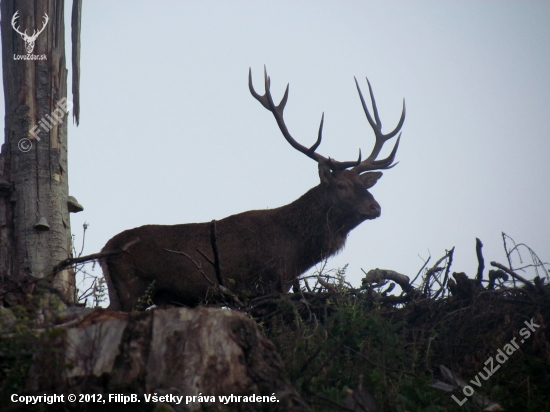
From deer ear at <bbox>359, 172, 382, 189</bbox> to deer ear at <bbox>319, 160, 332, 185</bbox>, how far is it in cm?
64

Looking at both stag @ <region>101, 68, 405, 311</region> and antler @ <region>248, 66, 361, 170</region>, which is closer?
stag @ <region>101, 68, 405, 311</region>

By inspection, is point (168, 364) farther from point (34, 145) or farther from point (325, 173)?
point (325, 173)

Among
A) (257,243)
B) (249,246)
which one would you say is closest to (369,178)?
(257,243)

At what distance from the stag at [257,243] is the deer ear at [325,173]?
0.01 metres

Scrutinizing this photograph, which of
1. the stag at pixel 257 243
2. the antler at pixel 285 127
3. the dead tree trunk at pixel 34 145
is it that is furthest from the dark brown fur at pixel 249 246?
the dead tree trunk at pixel 34 145

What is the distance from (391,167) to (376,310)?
387cm

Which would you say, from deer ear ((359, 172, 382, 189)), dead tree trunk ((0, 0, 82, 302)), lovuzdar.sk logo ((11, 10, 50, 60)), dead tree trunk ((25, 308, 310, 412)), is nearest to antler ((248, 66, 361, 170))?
deer ear ((359, 172, 382, 189))

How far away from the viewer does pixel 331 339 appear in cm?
518

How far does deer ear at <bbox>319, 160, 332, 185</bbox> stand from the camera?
331 inches

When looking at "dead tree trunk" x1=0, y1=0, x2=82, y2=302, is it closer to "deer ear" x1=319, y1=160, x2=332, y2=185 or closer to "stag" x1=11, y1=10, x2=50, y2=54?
"stag" x1=11, y1=10, x2=50, y2=54

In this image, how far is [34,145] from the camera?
6621 mm

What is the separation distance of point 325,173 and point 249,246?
150cm

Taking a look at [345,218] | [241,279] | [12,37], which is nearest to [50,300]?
[241,279]

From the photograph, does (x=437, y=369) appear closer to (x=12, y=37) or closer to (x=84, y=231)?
(x=84, y=231)
